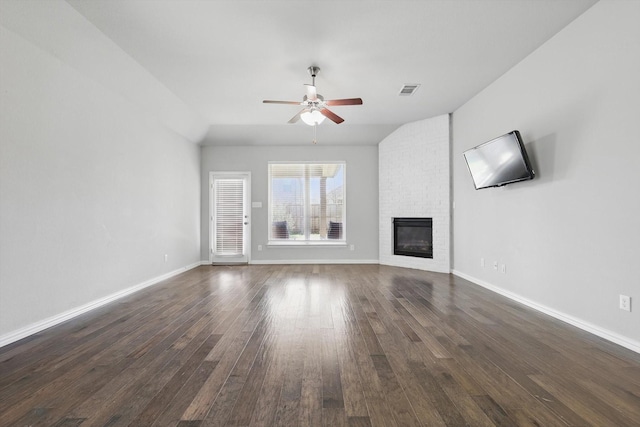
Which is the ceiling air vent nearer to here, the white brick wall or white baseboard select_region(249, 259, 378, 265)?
the white brick wall

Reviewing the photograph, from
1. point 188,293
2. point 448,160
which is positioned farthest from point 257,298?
point 448,160

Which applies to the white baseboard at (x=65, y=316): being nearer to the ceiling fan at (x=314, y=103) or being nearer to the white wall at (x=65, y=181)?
the white wall at (x=65, y=181)

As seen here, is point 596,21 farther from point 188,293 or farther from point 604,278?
point 188,293

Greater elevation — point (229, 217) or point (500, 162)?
point (500, 162)

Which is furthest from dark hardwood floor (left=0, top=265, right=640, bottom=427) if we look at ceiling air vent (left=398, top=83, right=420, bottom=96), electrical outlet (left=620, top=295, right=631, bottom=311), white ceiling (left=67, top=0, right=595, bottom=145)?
ceiling air vent (left=398, top=83, right=420, bottom=96)

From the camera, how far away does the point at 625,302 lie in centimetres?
250

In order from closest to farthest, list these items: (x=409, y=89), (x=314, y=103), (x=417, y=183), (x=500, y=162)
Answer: (x=500, y=162) < (x=314, y=103) < (x=409, y=89) < (x=417, y=183)

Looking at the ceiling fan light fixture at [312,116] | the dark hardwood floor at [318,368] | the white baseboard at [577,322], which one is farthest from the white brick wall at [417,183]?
the ceiling fan light fixture at [312,116]

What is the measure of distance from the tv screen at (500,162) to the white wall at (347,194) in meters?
2.78

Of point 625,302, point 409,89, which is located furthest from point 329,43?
point 625,302

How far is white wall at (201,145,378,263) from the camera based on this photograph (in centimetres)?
700

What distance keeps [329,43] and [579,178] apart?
281 centimetres

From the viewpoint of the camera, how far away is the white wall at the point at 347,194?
23.0ft

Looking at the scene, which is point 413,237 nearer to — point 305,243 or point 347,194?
point 347,194
